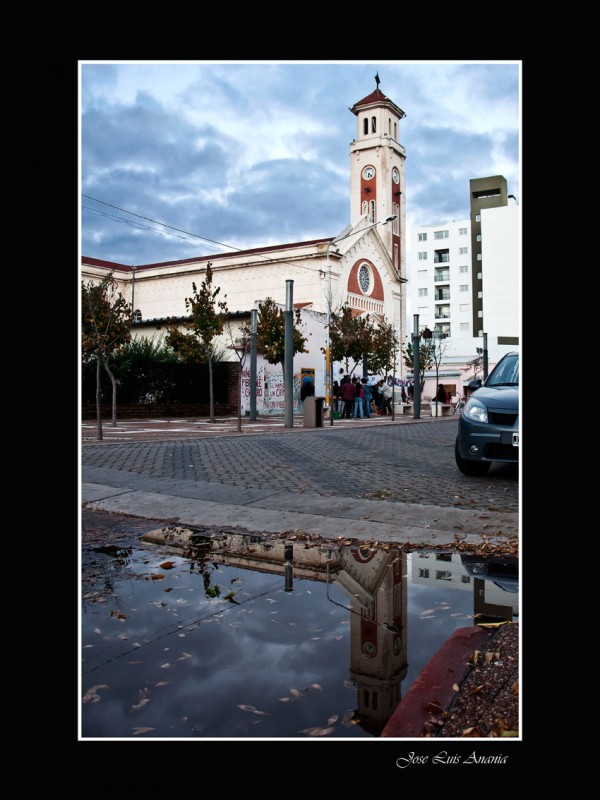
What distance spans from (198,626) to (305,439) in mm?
12134

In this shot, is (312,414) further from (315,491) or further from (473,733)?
(473,733)

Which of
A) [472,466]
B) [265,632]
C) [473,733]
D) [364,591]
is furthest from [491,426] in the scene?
[473,733]

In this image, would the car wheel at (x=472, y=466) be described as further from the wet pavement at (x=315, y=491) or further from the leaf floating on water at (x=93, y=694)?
the leaf floating on water at (x=93, y=694)

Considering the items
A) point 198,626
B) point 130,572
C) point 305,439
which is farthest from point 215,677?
point 305,439

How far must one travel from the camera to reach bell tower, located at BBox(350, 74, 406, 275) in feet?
195

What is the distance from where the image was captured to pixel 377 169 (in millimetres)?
59719

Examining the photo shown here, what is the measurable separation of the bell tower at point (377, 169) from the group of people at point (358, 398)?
1134 inches

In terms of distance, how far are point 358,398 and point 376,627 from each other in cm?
2705

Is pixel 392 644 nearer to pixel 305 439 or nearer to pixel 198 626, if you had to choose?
pixel 198 626

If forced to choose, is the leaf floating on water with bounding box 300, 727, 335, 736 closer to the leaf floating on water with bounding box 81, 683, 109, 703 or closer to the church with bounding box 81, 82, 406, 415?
the leaf floating on water with bounding box 81, 683, 109, 703

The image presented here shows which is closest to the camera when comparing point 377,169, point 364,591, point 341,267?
point 364,591

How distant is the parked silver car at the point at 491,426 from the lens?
763cm

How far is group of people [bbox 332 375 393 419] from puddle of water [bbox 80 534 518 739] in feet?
76.9

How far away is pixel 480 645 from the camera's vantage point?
2941 millimetres
